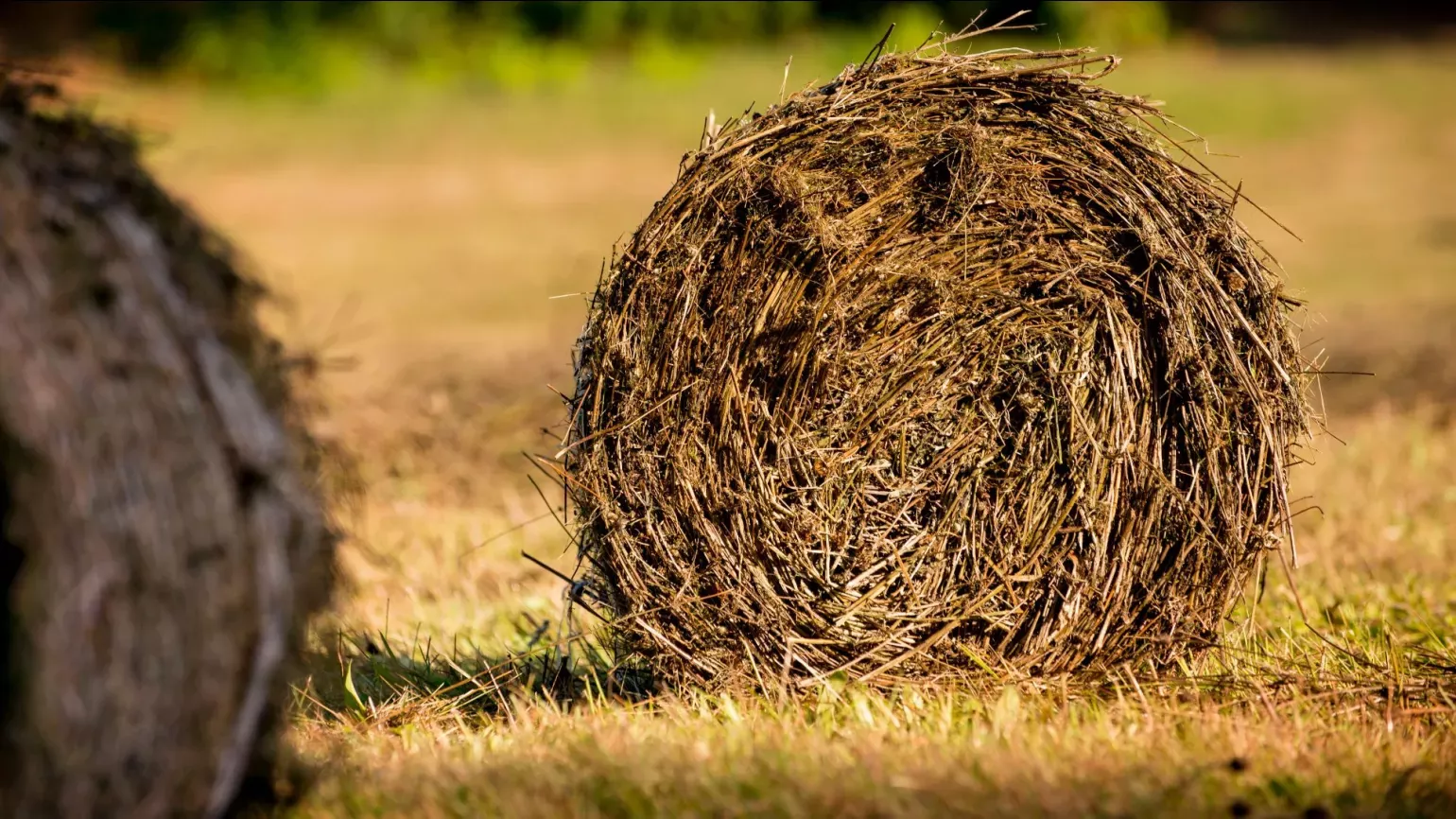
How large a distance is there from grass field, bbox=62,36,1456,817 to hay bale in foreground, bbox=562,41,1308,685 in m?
0.21

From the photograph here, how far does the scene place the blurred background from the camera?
8539 mm

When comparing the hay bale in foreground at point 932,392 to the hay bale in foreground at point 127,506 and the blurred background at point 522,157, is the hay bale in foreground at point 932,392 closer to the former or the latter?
the hay bale in foreground at point 127,506

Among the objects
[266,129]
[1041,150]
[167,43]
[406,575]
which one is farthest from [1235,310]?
[167,43]

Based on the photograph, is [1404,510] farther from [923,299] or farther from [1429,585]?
[923,299]

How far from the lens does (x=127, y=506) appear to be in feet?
8.28

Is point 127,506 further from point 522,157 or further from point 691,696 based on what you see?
point 522,157

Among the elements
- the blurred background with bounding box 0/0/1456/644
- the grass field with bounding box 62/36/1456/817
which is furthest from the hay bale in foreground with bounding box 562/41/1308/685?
the blurred background with bounding box 0/0/1456/644

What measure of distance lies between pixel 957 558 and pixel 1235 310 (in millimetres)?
1004

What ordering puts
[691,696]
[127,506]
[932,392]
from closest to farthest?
[127,506] < [691,696] < [932,392]

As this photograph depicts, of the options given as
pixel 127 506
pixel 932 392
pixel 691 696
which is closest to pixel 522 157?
pixel 932 392

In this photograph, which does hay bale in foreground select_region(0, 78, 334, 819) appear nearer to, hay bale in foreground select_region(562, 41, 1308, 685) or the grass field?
the grass field

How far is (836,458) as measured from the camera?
12.9 ft

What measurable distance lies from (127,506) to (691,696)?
176cm

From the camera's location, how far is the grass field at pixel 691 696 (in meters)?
3.12
